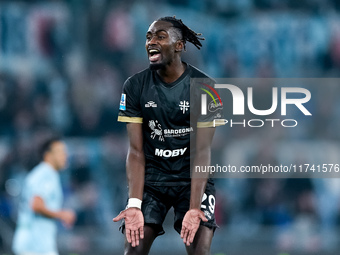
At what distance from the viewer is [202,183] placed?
4.90 metres

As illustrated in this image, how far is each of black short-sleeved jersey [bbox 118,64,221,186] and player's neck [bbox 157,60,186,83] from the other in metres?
0.03

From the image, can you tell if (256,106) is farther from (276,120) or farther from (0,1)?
(0,1)

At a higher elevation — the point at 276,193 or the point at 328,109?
the point at 328,109

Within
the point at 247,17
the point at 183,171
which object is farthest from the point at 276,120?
the point at 183,171

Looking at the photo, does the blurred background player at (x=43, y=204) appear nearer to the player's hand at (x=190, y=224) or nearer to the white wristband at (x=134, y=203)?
the white wristband at (x=134, y=203)

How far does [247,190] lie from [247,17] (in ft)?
10.2

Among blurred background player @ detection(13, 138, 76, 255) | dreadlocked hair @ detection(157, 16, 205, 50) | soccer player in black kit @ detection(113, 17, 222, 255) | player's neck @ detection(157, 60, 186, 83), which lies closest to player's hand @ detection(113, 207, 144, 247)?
soccer player in black kit @ detection(113, 17, 222, 255)

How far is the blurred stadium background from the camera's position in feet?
33.4

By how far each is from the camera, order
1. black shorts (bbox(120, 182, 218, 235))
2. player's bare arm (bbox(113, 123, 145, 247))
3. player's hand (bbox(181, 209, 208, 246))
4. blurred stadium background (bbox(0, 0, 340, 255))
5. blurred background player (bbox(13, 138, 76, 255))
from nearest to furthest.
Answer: player's hand (bbox(181, 209, 208, 246))
player's bare arm (bbox(113, 123, 145, 247))
black shorts (bbox(120, 182, 218, 235))
blurred background player (bbox(13, 138, 76, 255))
blurred stadium background (bbox(0, 0, 340, 255))

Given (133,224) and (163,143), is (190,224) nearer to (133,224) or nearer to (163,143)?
(133,224)

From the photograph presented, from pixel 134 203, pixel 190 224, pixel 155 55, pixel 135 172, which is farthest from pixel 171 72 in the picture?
pixel 190 224

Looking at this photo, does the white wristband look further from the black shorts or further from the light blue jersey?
the light blue jersey

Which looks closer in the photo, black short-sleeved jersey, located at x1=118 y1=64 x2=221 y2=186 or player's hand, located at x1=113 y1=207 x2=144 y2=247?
player's hand, located at x1=113 y1=207 x2=144 y2=247

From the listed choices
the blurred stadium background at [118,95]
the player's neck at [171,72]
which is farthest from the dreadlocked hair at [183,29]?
the blurred stadium background at [118,95]
